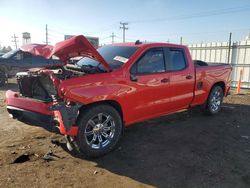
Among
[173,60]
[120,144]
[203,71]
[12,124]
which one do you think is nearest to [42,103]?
[120,144]

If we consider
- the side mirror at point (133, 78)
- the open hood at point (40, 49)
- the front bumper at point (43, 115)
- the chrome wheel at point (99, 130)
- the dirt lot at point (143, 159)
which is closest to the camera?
the dirt lot at point (143, 159)

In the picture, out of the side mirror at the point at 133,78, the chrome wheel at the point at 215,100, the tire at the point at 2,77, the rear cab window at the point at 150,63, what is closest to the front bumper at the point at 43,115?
the side mirror at the point at 133,78

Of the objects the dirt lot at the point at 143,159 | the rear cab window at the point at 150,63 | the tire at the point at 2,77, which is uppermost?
the rear cab window at the point at 150,63

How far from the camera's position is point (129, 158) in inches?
176

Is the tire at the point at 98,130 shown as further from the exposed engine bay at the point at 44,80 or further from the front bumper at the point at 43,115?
the exposed engine bay at the point at 44,80

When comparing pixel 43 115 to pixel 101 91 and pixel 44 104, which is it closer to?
pixel 44 104

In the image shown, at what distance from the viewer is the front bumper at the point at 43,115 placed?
13.3 ft

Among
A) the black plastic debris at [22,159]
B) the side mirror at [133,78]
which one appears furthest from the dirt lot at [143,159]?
the side mirror at [133,78]

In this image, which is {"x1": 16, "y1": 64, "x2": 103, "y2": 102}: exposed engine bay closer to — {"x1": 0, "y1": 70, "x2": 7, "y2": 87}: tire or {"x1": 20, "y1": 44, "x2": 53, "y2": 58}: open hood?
{"x1": 20, "y1": 44, "x2": 53, "y2": 58}: open hood

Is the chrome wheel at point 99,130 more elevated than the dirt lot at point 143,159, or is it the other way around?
the chrome wheel at point 99,130

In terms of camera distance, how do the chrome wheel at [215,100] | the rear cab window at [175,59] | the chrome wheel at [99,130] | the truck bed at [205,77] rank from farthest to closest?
the chrome wheel at [215,100]
the truck bed at [205,77]
the rear cab window at [175,59]
the chrome wheel at [99,130]

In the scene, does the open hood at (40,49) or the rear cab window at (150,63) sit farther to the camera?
the open hood at (40,49)

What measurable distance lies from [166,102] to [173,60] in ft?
3.17

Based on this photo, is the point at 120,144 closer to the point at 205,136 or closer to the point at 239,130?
the point at 205,136
